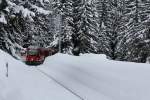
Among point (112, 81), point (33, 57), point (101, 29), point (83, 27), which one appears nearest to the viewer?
point (112, 81)

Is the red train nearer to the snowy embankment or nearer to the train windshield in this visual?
the train windshield

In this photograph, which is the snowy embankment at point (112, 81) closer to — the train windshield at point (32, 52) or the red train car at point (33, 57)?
the red train car at point (33, 57)

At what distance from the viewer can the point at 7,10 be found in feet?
68.4

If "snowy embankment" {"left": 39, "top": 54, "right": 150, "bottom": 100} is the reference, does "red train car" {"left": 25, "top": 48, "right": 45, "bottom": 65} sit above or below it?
below

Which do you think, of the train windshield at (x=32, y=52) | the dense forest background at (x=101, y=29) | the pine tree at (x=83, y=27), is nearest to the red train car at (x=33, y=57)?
the train windshield at (x=32, y=52)

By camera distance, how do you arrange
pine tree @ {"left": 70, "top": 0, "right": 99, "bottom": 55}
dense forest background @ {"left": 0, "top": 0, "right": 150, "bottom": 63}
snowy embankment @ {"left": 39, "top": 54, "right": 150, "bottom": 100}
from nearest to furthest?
snowy embankment @ {"left": 39, "top": 54, "right": 150, "bottom": 100}
dense forest background @ {"left": 0, "top": 0, "right": 150, "bottom": 63}
pine tree @ {"left": 70, "top": 0, "right": 99, "bottom": 55}

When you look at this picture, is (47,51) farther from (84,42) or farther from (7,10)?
Result: (7,10)

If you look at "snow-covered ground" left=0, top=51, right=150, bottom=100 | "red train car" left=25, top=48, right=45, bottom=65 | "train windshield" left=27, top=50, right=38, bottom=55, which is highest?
"snow-covered ground" left=0, top=51, right=150, bottom=100

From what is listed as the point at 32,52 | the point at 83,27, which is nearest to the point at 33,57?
the point at 32,52

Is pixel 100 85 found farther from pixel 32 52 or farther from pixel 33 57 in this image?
pixel 32 52

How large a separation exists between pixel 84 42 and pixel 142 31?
9.40 meters

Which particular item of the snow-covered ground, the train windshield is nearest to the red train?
the train windshield

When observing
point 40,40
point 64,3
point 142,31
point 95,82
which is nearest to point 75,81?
point 95,82

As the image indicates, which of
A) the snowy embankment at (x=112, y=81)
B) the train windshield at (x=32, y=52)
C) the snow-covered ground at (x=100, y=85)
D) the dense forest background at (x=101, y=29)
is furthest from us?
the dense forest background at (x=101, y=29)
